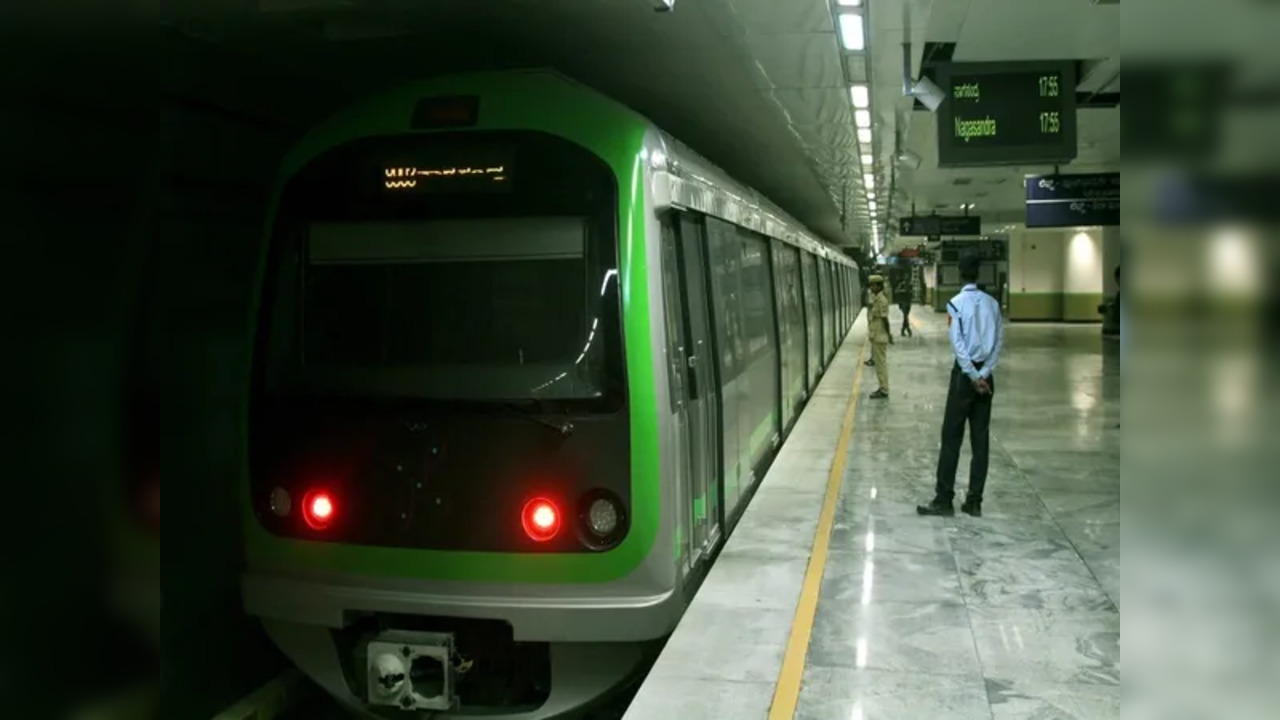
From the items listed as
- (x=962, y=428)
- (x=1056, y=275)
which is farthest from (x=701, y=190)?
(x=1056, y=275)

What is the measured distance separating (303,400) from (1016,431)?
1001 cm

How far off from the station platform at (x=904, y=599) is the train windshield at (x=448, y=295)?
4.86 ft

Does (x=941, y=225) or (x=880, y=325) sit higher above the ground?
(x=941, y=225)

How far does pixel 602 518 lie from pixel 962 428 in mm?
4022

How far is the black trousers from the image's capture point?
7113mm

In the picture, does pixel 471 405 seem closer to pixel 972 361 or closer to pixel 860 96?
pixel 972 361

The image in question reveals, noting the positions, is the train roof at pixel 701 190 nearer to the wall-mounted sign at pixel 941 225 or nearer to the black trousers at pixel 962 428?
the black trousers at pixel 962 428

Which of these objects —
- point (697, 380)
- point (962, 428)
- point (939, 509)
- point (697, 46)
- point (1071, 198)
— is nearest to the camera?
point (697, 380)

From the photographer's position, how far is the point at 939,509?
7.65 metres

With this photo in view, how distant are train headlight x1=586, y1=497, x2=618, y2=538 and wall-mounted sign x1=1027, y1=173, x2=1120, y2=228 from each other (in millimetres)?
15535

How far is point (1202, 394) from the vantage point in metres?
1.17

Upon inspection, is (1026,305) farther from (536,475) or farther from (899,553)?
(536,475)

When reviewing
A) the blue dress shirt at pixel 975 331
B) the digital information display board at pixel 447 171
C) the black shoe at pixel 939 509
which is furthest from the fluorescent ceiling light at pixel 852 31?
the digital information display board at pixel 447 171

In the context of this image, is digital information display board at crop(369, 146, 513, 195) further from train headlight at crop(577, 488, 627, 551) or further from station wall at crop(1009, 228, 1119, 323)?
station wall at crop(1009, 228, 1119, 323)
